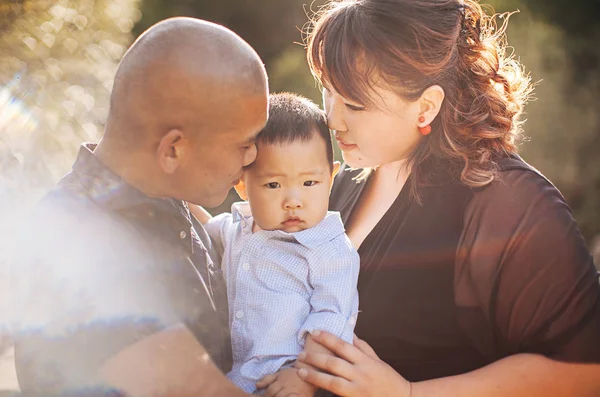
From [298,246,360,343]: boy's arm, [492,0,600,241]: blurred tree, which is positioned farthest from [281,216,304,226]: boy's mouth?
[492,0,600,241]: blurred tree

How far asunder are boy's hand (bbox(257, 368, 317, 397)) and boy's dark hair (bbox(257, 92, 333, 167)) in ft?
2.47

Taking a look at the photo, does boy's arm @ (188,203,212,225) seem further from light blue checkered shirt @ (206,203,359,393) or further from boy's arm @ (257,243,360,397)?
boy's arm @ (257,243,360,397)

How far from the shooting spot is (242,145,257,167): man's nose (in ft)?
7.59

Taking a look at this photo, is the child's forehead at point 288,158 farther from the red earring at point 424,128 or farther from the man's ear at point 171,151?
the red earring at point 424,128

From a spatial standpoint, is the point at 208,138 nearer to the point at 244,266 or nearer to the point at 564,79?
the point at 244,266

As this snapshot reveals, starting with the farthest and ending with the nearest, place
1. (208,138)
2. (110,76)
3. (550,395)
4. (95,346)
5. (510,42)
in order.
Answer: (510,42), (110,76), (550,395), (208,138), (95,346)

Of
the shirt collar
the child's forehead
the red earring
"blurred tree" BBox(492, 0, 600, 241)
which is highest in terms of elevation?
the red earring

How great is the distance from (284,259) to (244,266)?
16 cm

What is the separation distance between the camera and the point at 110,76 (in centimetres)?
462

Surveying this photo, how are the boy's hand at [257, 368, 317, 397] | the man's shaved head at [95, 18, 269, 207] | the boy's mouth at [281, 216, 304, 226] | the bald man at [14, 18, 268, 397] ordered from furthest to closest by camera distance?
the boy's mouth at [281, 216, 304, 226], the boy's hand at [257, 368, 317, 397], the man's shaved head at [95, 18, 269, 207], the bald man at [14, 18, 268, 397]

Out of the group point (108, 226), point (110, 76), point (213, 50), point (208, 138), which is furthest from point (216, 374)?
point (110, 76)

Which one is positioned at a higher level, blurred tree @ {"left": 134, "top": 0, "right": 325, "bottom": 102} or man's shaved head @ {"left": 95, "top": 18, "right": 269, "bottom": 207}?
man's shaved head @ {"left": 95, "top": 18, "right": 269, "bottom": 207}

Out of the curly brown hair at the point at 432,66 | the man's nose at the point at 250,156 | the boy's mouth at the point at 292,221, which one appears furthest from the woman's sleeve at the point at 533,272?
the man's nose at the point at 250,156

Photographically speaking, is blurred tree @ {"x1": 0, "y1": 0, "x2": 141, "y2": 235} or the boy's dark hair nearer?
the boy's dark hair
